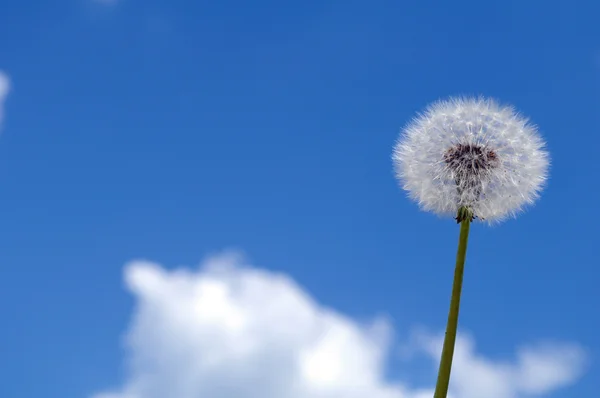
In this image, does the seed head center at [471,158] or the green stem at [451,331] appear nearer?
the green stem at [451,331]

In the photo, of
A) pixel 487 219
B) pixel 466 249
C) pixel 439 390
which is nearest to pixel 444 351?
pixel 439 390

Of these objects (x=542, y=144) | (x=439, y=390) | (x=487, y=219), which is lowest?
(x=439, y=390)

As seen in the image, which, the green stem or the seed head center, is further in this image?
the seed head center

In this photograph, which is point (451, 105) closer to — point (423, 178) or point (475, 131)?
point (475, 131)

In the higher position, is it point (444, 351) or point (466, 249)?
point (466, 249)

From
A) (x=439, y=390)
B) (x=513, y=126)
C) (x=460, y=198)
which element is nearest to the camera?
(x=439, y=390)

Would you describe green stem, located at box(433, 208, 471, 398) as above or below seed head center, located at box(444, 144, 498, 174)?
below

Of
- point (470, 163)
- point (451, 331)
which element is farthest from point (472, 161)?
point (451, 331)
